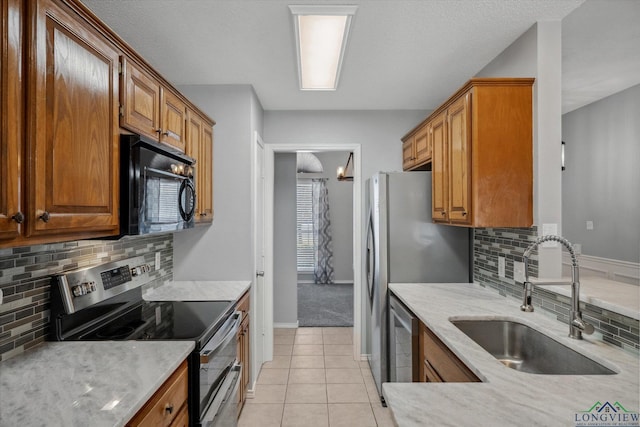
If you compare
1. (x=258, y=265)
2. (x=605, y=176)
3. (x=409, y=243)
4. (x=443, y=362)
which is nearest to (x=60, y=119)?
(x=443, y=362)

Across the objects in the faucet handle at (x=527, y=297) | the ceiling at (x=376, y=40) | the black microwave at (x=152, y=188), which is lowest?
the faucet handle at (x=527, y=297)

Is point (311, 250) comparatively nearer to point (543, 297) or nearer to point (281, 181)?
point (281, 181)

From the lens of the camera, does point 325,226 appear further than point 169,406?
Yes

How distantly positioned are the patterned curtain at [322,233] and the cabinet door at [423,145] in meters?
3.90

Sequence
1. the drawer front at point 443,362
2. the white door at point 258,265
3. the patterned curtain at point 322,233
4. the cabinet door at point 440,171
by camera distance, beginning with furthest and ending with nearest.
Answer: the patterned curtain at point 322,233 < the white door at point 258,265 < the cabinet door at point 440,171 < the drawer front at point 443,362

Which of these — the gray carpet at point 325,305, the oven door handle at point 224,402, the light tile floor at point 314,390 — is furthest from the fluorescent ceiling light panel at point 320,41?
the gray carpet at point 325,305

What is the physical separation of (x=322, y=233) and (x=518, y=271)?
15.9ft

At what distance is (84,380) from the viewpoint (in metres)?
1.14

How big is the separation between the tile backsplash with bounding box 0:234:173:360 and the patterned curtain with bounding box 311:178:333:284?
Result: 5157 mm

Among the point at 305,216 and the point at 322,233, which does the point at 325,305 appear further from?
the point at 305,216

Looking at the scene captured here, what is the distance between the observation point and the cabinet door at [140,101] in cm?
156

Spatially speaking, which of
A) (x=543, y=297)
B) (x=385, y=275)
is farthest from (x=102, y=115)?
(x=543, y=297)

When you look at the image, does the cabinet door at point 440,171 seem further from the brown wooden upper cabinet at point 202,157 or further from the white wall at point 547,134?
the brown wooden upper cabinet at point 202,157

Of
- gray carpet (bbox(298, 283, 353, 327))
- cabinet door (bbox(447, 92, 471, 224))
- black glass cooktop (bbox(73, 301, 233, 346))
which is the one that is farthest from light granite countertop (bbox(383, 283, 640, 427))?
gray carpet (bbox(298, 283, 353, 327))
